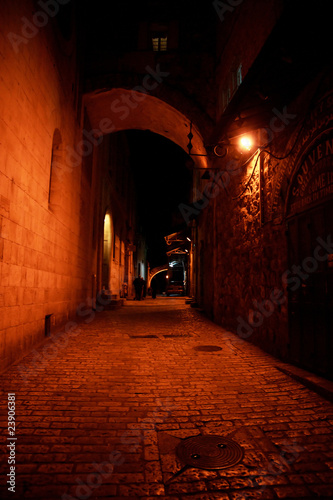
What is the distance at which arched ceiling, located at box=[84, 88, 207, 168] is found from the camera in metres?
11.4

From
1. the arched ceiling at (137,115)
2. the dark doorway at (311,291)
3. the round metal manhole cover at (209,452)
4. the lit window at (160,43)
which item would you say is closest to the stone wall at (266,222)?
the dark doorway at (311,291)

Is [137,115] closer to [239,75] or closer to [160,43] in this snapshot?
[160,43]

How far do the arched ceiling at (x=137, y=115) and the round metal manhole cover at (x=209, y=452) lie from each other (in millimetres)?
9978

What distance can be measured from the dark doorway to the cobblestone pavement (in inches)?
19.6

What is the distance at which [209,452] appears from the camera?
2.57 meters

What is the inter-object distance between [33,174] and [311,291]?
5220 millimetres

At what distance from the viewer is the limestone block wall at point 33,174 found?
464cm

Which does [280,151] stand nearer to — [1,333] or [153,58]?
[1,333]

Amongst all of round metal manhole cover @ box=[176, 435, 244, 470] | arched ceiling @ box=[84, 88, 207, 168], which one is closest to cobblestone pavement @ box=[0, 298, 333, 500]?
round metal manhole cover @ box=[176, 435, 244, 470]

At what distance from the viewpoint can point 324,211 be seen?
4.25 meters

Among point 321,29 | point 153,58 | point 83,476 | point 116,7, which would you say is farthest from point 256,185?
point 116,7

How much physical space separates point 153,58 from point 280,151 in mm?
8417

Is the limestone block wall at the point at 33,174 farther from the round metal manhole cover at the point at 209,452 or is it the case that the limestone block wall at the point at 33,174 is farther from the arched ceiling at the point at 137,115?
the round metal manhole cover at the point at 209,452

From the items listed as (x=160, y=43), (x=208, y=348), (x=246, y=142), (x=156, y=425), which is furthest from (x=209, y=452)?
(x=160, y=43)
